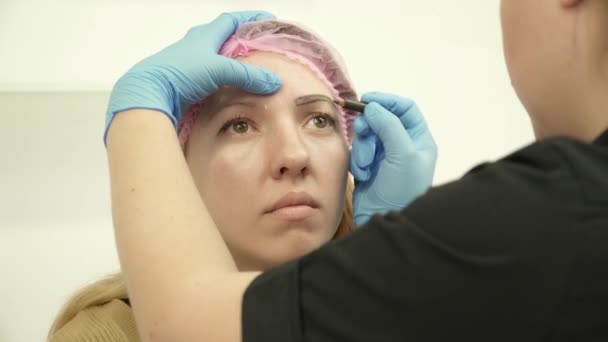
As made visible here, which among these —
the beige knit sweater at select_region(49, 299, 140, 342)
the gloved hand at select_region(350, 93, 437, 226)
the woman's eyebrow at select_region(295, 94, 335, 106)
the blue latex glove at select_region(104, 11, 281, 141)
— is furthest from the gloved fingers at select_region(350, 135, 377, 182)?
the beige knit sweater at select_region(49, 299, 140, 342)

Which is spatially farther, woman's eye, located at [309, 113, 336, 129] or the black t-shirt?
woman's eye, located at [309, 113, 336, 129]

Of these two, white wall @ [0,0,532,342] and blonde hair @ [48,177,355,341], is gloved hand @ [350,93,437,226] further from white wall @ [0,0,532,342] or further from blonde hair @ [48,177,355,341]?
white wall @ [0,0,532,342]

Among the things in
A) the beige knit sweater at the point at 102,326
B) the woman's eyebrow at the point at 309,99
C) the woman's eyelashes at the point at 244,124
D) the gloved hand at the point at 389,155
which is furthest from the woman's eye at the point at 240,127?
the beige knit sweater at the point at 102,326

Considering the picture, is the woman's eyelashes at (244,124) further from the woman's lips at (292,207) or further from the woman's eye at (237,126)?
the woman's lips at (292,207)

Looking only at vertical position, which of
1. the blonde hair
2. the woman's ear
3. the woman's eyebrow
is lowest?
the blonde hair

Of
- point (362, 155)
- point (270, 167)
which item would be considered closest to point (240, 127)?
point (270, 167)

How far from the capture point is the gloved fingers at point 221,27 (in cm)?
108

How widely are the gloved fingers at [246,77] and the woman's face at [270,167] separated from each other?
1.0 inches

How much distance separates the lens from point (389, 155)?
1136mm

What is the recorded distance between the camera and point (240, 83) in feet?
3.30

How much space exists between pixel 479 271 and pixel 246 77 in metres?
0.61

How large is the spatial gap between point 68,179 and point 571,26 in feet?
4.21

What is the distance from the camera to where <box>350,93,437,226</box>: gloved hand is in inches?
44.1

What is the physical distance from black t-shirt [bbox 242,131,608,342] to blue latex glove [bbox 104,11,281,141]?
45 cm
